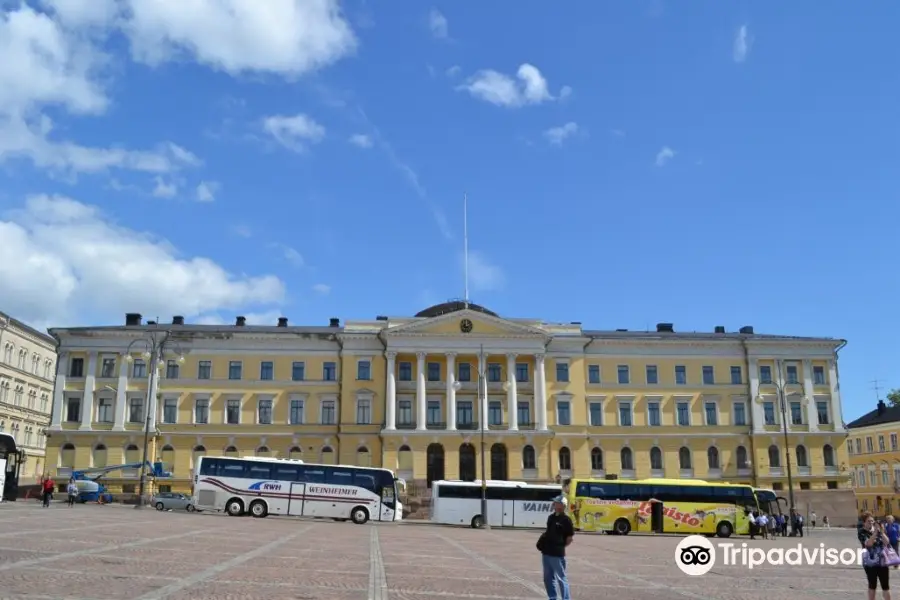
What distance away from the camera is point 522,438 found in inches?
2699

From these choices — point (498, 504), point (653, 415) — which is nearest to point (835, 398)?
point (653, 415)

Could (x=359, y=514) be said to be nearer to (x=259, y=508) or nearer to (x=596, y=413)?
(x=259, y=508)

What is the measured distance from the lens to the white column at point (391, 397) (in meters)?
68.0

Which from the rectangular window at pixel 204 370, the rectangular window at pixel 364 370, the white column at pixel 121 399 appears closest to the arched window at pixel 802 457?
the rectangular window at pixel 364 370

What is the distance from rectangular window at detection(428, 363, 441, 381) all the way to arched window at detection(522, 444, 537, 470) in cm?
949

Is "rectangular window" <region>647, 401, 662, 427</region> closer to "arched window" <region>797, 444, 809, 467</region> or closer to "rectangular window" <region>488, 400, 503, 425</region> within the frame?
"arched window" <region>797, 444, 809, 467</region>

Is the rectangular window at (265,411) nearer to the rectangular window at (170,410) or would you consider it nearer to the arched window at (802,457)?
the rectangular window at (170,410)

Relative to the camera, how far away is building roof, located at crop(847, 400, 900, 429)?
9038cm

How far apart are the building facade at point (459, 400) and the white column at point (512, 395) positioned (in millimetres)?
202

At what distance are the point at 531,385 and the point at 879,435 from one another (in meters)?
46.4

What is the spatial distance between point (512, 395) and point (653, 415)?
1291cm

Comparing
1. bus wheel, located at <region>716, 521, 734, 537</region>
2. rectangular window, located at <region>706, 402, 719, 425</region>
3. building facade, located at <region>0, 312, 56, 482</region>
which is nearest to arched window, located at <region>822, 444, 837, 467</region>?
rectangular window, located at <region>706, 402, 719, 425</region>

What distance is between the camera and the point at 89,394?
6844 cm

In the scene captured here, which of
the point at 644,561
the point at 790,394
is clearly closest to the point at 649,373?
the point at 790,394
